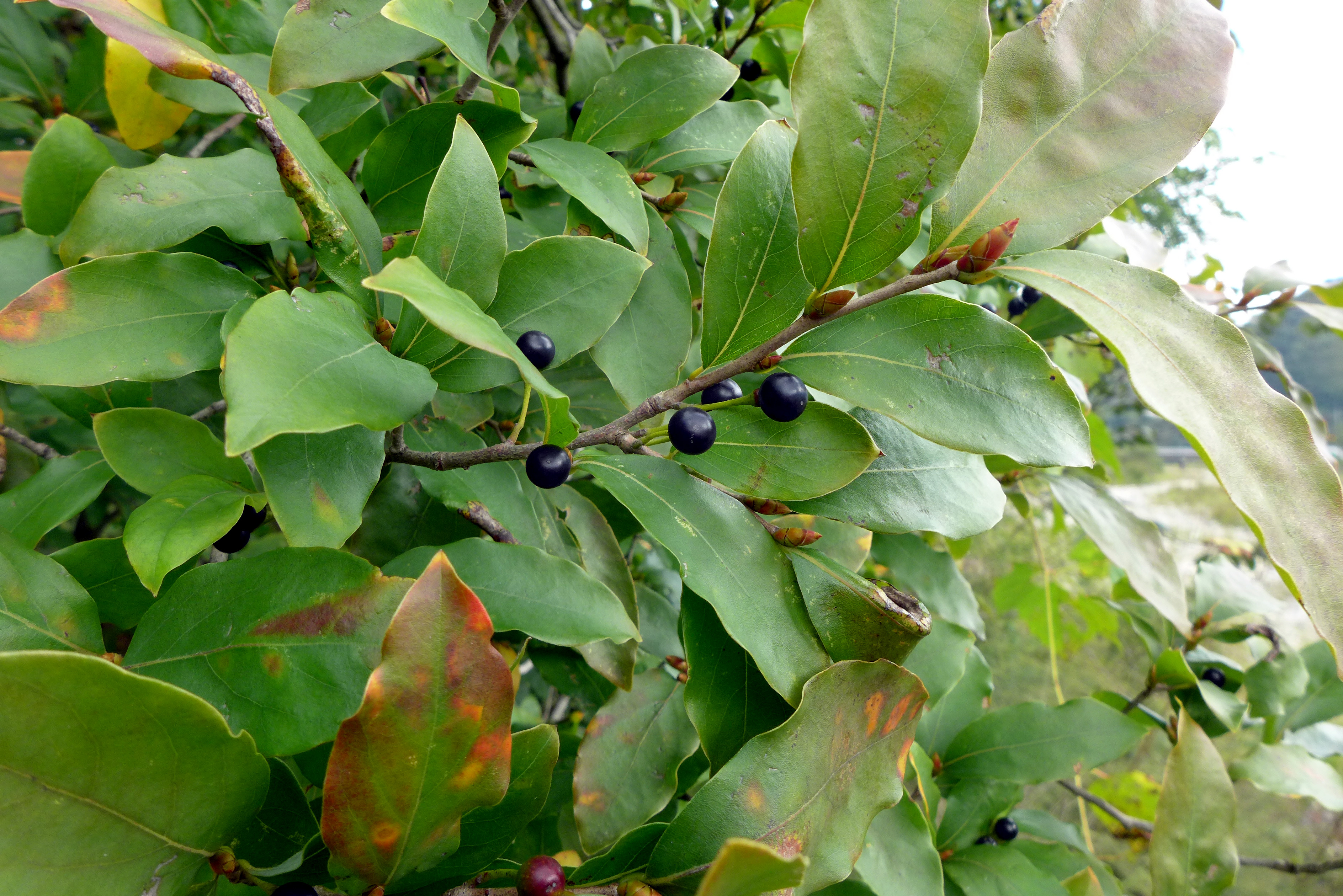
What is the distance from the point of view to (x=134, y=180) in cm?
64

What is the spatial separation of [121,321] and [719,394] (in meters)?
0.48

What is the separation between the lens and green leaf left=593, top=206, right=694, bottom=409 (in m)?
0.75

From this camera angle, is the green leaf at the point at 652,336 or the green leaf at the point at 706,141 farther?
the green leaf at the point at 706,141

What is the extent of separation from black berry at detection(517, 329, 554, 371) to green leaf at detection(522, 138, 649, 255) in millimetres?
158

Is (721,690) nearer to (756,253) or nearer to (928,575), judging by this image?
(756,253)

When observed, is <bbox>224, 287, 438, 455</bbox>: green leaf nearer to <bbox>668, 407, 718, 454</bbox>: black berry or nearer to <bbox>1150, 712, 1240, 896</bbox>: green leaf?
<bbox>668, 407, 718, 454</bbox>: black berry

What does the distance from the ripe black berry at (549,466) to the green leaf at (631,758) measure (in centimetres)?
25

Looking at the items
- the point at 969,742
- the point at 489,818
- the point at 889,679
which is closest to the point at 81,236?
the point at 489,818

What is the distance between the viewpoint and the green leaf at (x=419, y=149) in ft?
2.52

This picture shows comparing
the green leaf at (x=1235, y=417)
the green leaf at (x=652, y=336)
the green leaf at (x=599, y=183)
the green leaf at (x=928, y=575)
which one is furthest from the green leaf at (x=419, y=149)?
the green leaf at (x=928, y=575)

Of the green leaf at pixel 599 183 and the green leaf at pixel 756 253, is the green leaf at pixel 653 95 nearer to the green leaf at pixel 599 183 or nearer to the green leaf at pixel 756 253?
the green leaf at pixel 599 183

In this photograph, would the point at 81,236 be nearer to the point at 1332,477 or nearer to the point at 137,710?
the point at 137,710

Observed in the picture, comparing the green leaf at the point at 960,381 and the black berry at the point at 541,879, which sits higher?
the green leaf at the point at 960,381

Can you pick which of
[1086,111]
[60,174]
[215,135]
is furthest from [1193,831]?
[215,135]
